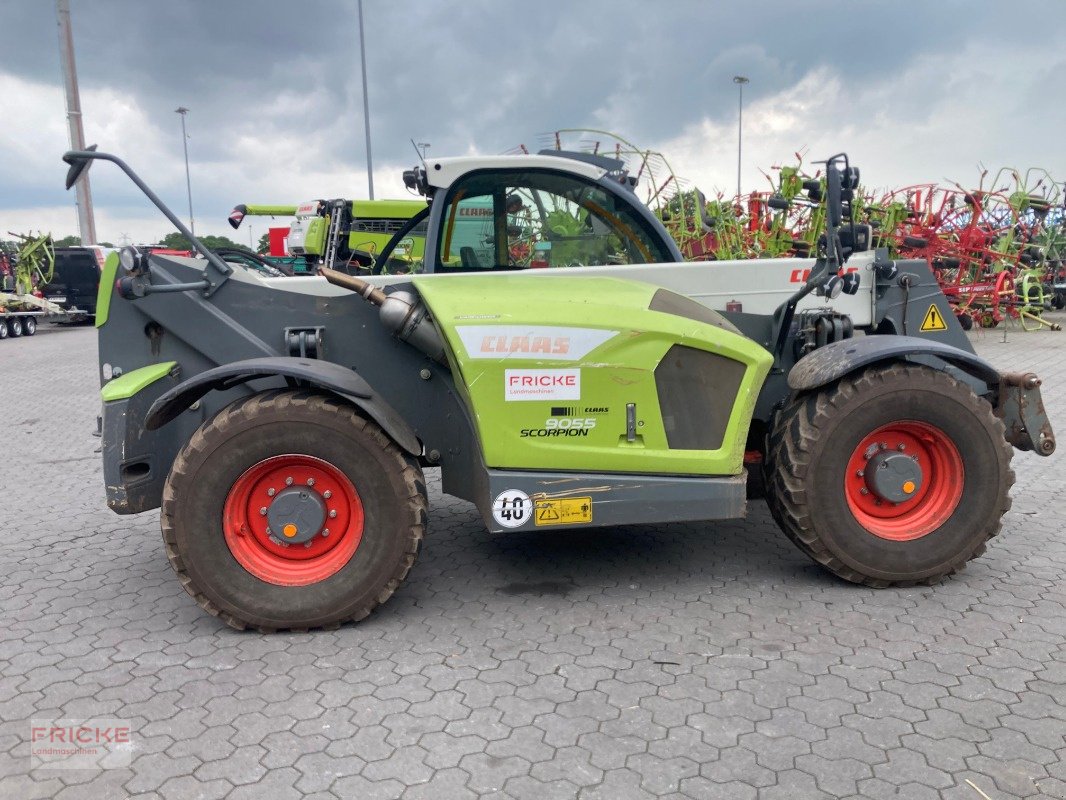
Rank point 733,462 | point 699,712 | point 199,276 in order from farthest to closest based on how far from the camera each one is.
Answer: point 199,276 < point 733,462 < point 699,712

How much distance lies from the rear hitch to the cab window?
198cm

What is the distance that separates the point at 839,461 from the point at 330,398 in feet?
7.86

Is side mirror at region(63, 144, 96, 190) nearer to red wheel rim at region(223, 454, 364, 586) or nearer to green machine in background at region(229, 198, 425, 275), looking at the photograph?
red wheel rim at region(223, 454, 364, 586)

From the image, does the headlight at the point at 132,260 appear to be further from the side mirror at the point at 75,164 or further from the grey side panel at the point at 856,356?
the grey side panel at the point at 856,356

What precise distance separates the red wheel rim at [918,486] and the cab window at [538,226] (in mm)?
1681

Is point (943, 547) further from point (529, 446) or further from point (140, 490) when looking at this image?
point (140, 490)

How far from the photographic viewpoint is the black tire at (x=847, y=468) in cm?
409

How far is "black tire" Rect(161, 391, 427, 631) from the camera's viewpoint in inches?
146

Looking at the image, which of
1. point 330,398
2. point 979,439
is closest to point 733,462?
point 979,439

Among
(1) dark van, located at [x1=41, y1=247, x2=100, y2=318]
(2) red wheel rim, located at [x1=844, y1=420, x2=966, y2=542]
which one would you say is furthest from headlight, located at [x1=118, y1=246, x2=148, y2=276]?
(1) dark van, located at [x1=41, y1=247, x2=100, y2=318]

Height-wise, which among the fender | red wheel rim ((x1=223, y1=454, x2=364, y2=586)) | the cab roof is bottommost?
red wheel rim ((x1=223, y1=454, x2=364, y2=586))

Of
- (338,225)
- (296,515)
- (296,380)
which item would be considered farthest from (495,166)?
(338,225)

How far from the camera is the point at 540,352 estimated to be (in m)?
3.79

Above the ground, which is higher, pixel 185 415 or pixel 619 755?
pixel 185 415
